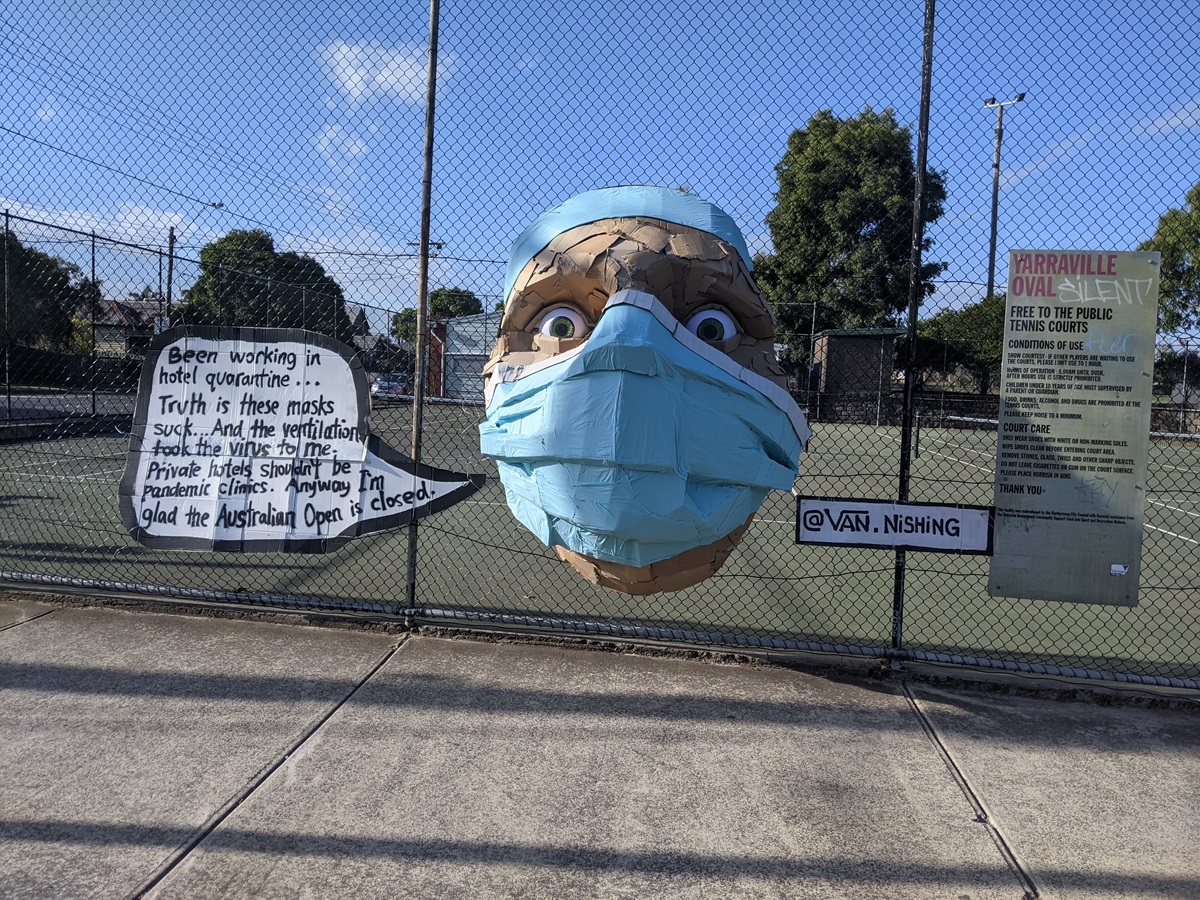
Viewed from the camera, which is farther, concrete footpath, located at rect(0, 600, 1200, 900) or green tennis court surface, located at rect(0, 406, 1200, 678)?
green tennis court surface, located at rect(0, 406, 1200, 678)

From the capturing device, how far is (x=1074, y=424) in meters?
3.73

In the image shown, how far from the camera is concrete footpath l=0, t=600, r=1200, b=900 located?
246cm

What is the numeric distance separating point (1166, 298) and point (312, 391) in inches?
361

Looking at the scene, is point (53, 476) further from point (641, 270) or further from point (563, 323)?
point (641, 270)

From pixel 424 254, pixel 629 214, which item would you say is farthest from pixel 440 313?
pixel 629 214

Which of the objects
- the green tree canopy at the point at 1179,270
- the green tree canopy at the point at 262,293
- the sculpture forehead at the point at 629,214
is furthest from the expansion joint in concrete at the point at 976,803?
the green tree canopy at the point at 1179,270

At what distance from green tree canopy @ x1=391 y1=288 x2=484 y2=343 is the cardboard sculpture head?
4.73ft

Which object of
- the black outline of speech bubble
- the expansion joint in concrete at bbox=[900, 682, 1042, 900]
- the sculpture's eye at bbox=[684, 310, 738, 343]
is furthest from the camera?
the black outline of speech bubble

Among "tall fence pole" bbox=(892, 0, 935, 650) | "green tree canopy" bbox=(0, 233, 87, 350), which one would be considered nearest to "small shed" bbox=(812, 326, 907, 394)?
"tall fence pole" bbox=(892, 0, 935, 650)

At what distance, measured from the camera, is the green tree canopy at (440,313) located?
4551 mm

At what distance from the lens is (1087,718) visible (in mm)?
3812

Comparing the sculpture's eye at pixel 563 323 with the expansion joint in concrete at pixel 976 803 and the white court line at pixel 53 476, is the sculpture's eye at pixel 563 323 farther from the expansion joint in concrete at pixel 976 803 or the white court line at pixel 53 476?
the white court line at pixel 53 476

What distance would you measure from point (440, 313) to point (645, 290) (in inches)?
114

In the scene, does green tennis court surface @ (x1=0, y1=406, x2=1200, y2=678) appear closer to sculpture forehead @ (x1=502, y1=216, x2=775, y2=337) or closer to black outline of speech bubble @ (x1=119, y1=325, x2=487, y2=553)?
black outline of speech bubble @ (x1=119, y1=325, x2=487, y2=553)
